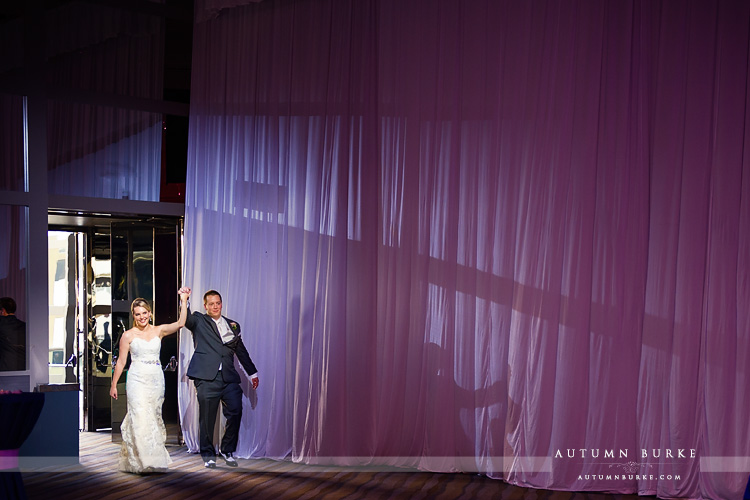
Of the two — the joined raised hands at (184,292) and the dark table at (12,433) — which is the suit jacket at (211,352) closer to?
the joined raised hands at (184,292)

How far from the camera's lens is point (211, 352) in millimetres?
7156

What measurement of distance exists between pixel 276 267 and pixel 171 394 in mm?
1675

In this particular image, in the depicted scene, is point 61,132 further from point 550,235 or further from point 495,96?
point 550,235

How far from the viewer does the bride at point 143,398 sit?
679cm

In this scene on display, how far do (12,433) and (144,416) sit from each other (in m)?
1.83

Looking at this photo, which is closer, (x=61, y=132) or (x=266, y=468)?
(x=266, y=468)

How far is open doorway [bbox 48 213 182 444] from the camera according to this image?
26.4 feet

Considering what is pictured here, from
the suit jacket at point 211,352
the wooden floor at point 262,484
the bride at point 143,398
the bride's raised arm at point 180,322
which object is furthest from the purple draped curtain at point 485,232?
the bride at point 143,398

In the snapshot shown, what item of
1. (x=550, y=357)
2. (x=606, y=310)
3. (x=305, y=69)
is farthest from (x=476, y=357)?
(x=305, y=69)

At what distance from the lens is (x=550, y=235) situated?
6219 millimetres

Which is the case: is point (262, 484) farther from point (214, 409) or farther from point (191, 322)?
point (191, 322)

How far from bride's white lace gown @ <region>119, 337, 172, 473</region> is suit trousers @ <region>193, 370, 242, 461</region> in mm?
345

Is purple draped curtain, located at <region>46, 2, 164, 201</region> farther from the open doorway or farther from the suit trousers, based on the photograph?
the suit trousers

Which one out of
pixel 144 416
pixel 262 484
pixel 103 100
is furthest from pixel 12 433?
pixel 103 100
